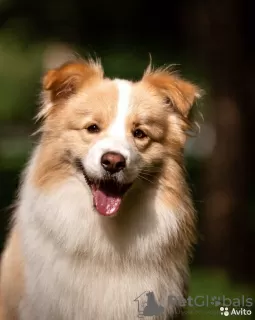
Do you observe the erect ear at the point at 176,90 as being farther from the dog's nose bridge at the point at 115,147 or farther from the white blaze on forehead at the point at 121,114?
the dog's nose bridge at the point at 115,147

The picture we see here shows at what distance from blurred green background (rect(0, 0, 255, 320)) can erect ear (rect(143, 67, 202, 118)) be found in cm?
156

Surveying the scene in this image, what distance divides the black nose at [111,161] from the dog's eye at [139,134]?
0.35 metres

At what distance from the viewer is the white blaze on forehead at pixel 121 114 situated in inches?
184

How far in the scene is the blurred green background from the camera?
970cm

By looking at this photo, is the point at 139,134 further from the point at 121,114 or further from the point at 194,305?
the point at 194,305

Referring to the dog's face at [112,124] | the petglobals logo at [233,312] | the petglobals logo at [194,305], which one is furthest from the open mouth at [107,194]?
the petglobals logo at [233,312]

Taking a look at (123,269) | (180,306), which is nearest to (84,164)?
(123,269)

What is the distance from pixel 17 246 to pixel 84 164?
0.91 m

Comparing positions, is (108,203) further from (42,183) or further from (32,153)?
(32,153)

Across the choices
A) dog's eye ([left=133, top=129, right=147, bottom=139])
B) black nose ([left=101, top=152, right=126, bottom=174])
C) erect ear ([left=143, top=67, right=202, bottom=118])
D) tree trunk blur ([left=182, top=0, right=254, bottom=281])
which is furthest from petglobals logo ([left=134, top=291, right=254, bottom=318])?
tree trunk blur ([left=182, top=0, right=254, bottom=281])

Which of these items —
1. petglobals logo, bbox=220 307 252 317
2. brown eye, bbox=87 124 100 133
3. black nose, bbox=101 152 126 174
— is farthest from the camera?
petglobals logo, bbox=220 307 252 317

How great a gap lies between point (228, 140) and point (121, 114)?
5258 millimetres

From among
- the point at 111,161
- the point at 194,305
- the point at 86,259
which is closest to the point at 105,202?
the point at 111,161

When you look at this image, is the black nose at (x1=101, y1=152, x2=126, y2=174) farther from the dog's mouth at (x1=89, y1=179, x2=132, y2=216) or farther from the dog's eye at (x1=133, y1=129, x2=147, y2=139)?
the dog's eye at (x1=133, y1=129, x2=147, y2=139)
